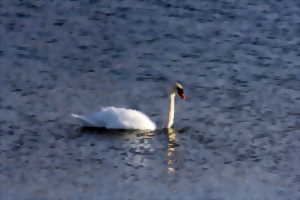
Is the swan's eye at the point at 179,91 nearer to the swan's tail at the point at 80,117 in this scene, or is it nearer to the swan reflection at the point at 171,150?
the swan reflection at the point at 171,150

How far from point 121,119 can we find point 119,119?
4cm

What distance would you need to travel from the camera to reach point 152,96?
1927 cm

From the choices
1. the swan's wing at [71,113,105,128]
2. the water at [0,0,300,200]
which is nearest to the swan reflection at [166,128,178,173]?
the water at [0,0,300,200]

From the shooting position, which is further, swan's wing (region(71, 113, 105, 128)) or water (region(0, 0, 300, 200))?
swan's wing (region(71, 113, 105, 128))

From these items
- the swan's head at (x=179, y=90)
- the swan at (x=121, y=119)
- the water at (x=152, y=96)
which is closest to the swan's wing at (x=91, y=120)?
the swan at (x=121, y=119)

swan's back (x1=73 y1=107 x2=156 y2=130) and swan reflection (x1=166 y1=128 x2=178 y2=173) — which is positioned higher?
swan's back (x1=73 y1=107 x2=156 y2=130)

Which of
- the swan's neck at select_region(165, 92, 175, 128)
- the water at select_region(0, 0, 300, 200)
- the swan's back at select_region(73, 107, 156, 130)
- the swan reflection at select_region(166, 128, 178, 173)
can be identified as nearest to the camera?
the water at select_region(0, 0, 300, 200)

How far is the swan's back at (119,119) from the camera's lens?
17.8 m

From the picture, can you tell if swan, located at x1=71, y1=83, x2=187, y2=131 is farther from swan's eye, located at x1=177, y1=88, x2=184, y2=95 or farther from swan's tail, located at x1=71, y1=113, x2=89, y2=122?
swan's eye, located at x1=177, y1=88, x2=184, y2=95

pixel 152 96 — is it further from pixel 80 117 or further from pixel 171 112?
pixel 80 117

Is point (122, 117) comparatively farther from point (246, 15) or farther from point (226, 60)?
point (246, 15)

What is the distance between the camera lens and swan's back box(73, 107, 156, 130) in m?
17.8

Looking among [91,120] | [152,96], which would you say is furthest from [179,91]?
[91,120]

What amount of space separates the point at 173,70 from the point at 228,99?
1.76 meters
